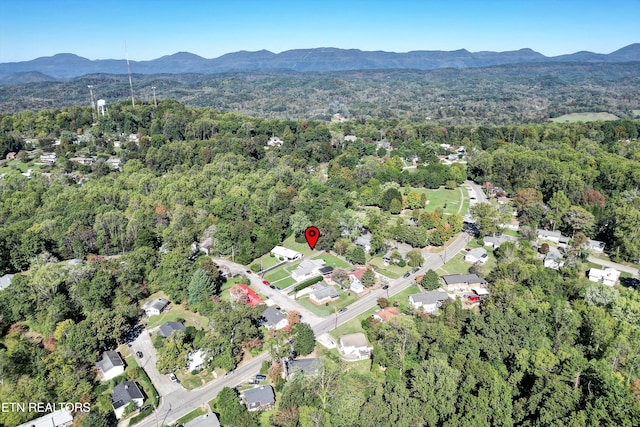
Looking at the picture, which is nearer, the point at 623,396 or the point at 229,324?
the point at 623,396

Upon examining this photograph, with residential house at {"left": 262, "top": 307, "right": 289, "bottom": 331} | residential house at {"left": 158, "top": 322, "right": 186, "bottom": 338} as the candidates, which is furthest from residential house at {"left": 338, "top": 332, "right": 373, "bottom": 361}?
residential house at {"left": 158, "top": 322, "right": 186, "bottom": 338}

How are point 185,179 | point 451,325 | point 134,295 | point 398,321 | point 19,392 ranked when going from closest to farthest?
point 19,392 → point 398,321 → point 451,325 → point 134,295 → point 185,179

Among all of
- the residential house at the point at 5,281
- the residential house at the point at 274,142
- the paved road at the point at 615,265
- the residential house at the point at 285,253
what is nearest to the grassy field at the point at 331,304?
the residential house at the point at 285,253

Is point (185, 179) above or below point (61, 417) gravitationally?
above

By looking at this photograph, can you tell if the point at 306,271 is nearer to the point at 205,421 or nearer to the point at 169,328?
the point at 169,328

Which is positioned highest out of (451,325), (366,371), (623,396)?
(623,396)

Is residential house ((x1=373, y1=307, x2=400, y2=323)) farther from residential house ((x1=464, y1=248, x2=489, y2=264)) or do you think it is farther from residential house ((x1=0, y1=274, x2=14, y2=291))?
residential house ((x1=0, y1=274, x2=14, y2=291))

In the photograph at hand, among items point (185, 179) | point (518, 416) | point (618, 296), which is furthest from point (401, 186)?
point (518, 416)

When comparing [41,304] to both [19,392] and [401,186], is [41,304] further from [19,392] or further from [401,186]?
[401,186]
